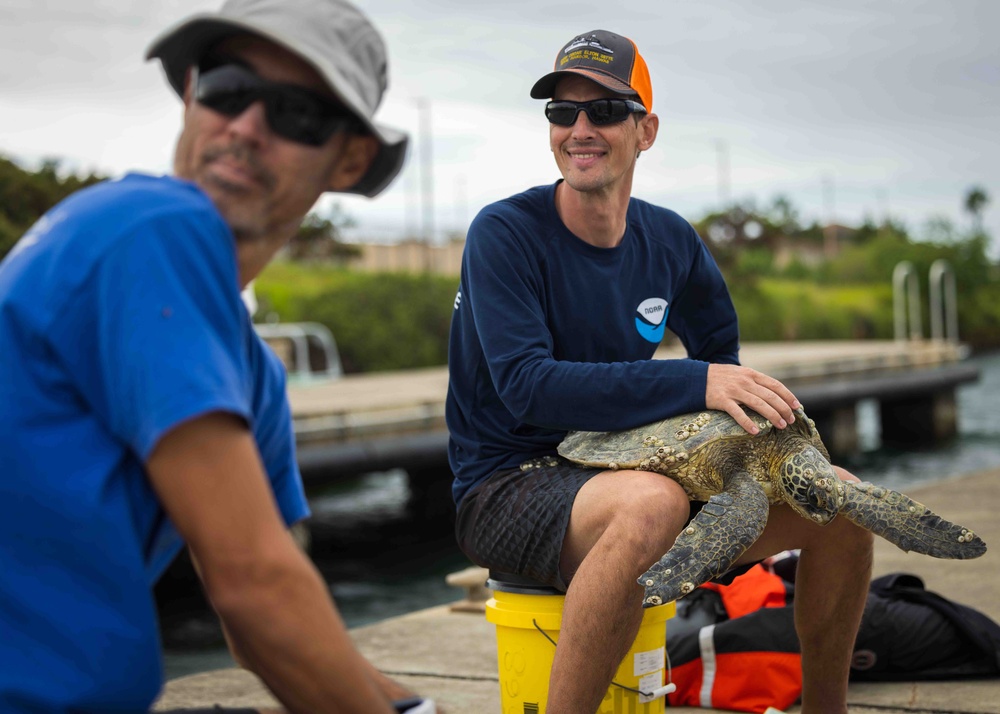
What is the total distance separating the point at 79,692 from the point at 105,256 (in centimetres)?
46

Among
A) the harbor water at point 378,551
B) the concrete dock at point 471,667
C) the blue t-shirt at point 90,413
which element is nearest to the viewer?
the blue t-shirt at point 90,413

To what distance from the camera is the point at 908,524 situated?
2.36m

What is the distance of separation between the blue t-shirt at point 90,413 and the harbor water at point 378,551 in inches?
255

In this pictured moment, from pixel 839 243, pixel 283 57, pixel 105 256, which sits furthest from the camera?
pixel 839 243

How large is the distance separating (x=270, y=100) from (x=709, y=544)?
1349 millimetres

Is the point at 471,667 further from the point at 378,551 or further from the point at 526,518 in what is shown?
the point at 378,551

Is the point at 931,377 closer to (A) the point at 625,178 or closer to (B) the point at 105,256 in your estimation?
(A) the point at 625,178

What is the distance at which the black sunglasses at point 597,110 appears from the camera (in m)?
2.67

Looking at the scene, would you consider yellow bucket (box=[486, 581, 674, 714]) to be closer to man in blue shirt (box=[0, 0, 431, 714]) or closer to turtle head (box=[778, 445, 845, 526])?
turtle head (box=[778, 445, 845, 526])

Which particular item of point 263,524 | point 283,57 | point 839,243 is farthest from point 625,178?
point 839,243

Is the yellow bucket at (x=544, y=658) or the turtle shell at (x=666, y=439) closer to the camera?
the turtle shell at (x=666, y=439)

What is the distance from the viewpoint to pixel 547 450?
2.66m

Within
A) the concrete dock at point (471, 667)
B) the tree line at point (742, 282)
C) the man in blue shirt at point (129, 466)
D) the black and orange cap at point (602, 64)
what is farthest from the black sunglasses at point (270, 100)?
the tree line at point (742, 282)

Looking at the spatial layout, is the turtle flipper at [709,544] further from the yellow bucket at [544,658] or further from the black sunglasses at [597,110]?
the black sunglasses at [597,110]
